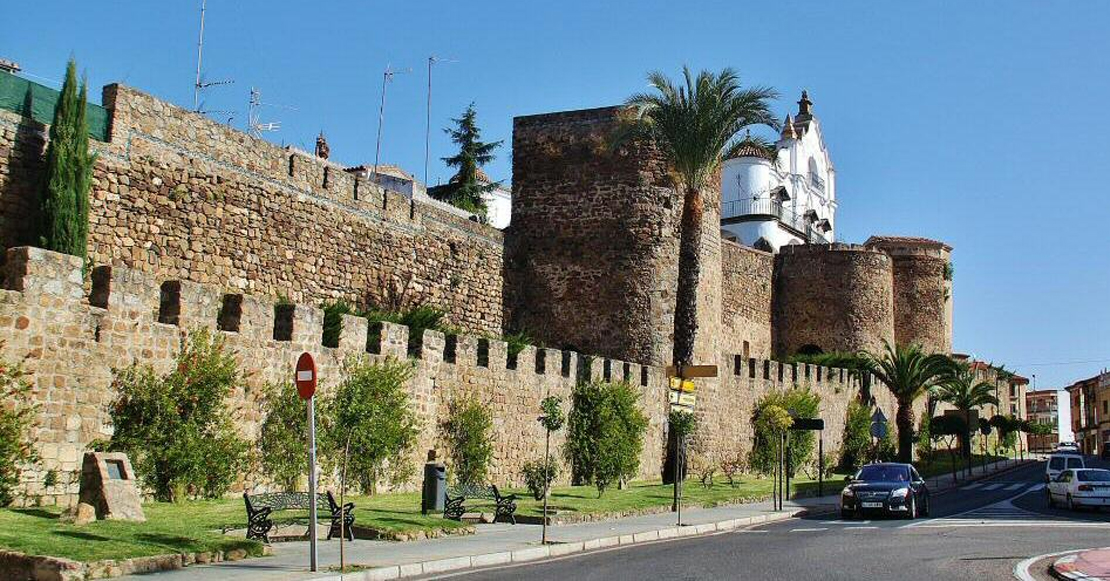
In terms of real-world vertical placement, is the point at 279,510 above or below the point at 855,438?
below

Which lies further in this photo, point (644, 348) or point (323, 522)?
point (644, 348)

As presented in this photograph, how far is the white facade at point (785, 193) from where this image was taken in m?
62.3

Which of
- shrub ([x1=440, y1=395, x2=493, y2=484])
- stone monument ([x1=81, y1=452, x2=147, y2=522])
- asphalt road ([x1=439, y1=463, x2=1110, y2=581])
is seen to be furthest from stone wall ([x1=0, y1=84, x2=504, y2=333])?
asphalt road ([x1=439, y1=463, x2=1110, y2=581])

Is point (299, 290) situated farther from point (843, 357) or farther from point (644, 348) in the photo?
point (843, 357)

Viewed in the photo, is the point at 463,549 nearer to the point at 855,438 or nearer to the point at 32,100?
the point at 32,100

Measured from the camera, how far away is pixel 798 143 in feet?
237

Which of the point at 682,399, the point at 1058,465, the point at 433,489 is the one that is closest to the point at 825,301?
the point at 1058,465

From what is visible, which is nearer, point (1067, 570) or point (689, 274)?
point (1067, 570)

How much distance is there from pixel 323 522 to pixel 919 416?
155ft

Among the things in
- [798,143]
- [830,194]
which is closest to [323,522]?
[798,143]

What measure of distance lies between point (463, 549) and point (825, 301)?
130ft

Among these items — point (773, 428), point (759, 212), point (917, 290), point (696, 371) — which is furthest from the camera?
point (759, 212)

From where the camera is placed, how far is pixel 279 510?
16.8 meters

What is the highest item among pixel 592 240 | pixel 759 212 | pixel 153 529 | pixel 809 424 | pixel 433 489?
pixel 759 212
